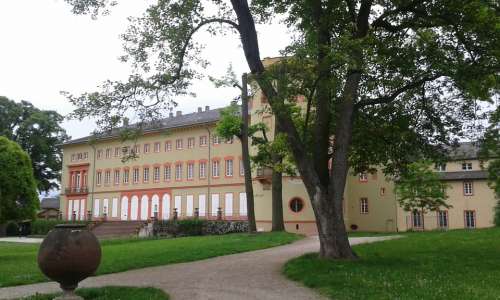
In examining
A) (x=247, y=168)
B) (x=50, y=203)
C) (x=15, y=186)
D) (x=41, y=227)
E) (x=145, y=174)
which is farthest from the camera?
(x=50, y=203)

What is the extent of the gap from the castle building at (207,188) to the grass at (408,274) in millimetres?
24216

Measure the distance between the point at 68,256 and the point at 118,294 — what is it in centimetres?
154

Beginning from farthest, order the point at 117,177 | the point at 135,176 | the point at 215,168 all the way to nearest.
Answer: the point at 117,177
the point at 135,176
the point at 215,168

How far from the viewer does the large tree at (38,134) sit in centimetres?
5969

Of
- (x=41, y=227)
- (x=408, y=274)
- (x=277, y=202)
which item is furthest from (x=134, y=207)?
(x=408, y=274)

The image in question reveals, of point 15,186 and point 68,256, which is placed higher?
point 15,186

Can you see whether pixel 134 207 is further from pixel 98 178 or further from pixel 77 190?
pixel 77 190

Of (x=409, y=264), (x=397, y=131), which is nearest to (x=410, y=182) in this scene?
(x=397, y=131)

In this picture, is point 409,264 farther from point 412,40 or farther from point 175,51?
point 175,51

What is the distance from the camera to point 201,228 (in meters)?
40.4

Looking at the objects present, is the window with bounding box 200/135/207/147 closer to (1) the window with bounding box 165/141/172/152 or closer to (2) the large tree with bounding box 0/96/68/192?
(1) the window with bounding box 165/141/172/152

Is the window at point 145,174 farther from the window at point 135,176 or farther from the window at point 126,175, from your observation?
the window at point 126,175

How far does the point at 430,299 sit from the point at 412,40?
25.9 ft

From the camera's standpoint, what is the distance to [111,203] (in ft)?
187
